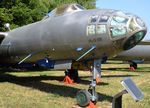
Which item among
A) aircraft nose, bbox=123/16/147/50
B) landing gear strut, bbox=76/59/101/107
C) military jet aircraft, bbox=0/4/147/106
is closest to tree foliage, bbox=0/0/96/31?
military jet aircraft, bbox=0/4/147/106

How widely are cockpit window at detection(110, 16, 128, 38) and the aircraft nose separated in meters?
0.18

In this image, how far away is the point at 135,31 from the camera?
1016 centimetres

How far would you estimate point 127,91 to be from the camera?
5418 mm

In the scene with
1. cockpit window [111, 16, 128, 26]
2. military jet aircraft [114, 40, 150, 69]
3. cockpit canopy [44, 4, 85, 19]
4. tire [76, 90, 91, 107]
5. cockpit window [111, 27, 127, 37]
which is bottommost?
military jet aircraft [114, 40, 150, 69]

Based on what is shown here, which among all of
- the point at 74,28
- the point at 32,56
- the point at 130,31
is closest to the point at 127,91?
the point at 130,31

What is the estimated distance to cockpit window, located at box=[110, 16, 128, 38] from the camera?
402 inches

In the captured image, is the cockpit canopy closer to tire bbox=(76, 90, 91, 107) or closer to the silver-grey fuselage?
the silver-grey fuselage

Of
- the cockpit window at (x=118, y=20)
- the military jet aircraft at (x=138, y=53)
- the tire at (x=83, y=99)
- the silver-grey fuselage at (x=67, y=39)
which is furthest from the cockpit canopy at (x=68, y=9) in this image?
the military jet aircraft at (x=138, y=53)

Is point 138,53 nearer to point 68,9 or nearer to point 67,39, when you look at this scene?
point 68,9

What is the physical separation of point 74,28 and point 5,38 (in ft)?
19.7

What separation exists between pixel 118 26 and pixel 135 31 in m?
0.54

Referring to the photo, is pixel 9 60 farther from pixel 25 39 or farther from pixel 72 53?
pixel 72 53

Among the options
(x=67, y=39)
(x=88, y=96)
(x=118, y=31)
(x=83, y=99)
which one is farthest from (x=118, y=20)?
(x=83, y=99)

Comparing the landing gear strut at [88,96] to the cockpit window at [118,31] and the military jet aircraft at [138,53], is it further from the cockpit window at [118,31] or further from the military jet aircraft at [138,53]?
the military jet aircraft at [138,53]
